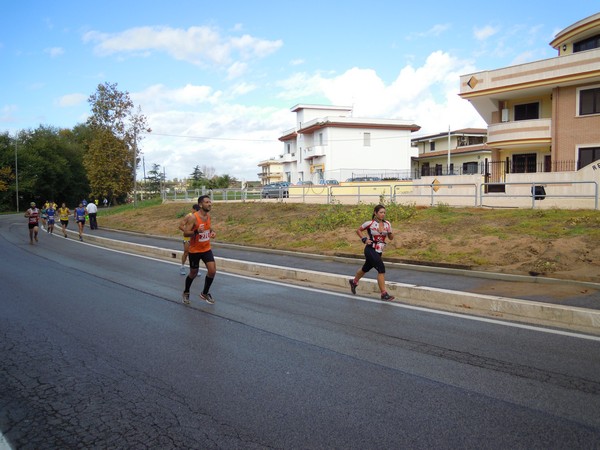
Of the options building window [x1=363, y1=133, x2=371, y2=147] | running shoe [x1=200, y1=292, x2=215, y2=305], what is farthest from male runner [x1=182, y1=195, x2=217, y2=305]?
building window [x1=363, y1=133, x2=371, y2=147]

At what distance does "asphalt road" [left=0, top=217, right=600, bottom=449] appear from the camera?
12.7ft

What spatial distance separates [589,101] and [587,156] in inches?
109

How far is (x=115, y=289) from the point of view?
34.1ft

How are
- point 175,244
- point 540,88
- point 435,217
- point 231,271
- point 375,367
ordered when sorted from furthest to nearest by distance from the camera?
point 540,88 < point 175,244 < point 435,217 < point 231,271 < point 375,367

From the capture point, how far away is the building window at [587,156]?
25234 millimetres

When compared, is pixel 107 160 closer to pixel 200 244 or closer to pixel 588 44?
pixel 588 44

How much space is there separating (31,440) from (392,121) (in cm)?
5369

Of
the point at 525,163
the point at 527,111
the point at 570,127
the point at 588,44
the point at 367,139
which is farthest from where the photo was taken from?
the point at 367,139

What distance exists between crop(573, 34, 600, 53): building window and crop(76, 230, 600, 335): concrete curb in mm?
25430

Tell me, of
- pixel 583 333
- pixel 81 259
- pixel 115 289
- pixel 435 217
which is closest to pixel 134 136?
pixel 81 259

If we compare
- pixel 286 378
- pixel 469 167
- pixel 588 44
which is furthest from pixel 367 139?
pixel 286 378

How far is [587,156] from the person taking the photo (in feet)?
83.8

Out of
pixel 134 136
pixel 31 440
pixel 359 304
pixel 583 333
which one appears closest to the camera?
pixel 31 440

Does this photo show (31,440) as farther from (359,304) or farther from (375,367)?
(359,304)
